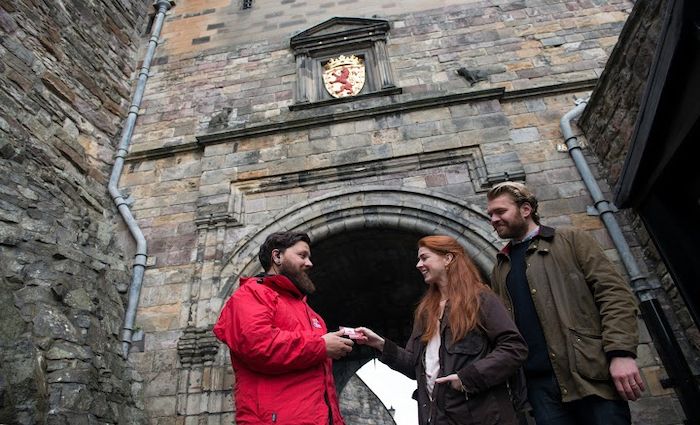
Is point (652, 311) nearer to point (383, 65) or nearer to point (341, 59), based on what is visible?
point (383, 65)

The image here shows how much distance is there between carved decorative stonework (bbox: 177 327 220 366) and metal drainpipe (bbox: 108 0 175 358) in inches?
23.1

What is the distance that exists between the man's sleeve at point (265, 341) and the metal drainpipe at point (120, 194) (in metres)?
2.77

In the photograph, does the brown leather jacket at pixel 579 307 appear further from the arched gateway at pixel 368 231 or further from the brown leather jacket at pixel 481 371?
the arched gateway at pixel 368 231

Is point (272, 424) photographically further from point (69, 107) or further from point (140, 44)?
point (140, 44)

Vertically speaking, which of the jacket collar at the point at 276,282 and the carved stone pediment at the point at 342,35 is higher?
the carved stone pediment at the point at 342,35

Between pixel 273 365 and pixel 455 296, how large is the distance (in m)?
0.96

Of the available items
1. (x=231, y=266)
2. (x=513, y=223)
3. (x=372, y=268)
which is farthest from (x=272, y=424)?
(x=372, y=268)

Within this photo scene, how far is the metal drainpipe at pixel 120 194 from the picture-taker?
15.1 feet

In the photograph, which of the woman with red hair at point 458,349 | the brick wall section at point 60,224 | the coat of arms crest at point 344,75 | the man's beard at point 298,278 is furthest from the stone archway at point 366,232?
the woman with red hair at point 458,349

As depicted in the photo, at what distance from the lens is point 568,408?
2.06 metres

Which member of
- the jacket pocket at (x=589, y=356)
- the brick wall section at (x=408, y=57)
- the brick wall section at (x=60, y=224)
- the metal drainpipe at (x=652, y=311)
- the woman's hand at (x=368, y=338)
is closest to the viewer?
the jacket pocket at (x=589, y=356)

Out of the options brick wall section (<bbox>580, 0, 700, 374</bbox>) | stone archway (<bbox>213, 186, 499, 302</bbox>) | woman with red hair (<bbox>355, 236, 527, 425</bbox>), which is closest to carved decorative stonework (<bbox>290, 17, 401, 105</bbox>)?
stone archway (<bbox>213, 186, 499, 302</bbox>)

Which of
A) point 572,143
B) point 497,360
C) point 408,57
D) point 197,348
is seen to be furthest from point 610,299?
point 408,57

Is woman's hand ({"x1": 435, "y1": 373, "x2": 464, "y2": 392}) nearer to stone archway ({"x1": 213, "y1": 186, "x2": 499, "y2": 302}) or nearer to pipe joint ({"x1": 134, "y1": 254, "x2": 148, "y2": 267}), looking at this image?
stone archway ({"x1": 213, "y1": 186, "x2": 499, "y2": 302})
